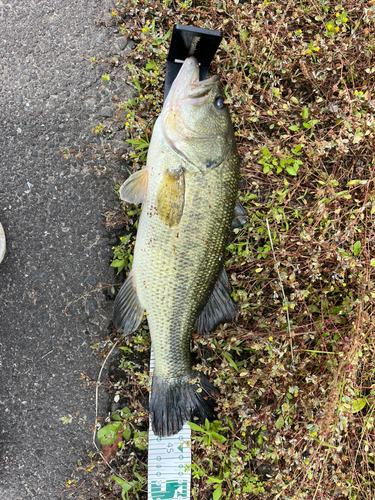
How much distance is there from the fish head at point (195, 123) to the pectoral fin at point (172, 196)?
11 centimetres

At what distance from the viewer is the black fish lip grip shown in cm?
216

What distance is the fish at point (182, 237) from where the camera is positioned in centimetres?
215

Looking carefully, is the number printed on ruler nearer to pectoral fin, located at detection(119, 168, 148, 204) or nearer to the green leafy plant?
pectoral fin, located at detection(119, 168, 148, 204)

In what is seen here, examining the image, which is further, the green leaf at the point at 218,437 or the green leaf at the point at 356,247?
the green leaf at the point at 356,247

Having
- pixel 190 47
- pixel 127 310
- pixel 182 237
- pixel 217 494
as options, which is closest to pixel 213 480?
pixel 217 494

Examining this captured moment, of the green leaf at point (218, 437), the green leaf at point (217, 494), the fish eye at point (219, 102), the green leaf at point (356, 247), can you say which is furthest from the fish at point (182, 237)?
the green leaf at point (356, 247)

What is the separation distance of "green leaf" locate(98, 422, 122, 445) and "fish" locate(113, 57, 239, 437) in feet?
1.10

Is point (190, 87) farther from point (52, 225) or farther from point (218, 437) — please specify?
point (218, 437)

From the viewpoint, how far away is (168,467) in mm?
2465

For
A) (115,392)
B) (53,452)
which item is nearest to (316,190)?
(115,392)

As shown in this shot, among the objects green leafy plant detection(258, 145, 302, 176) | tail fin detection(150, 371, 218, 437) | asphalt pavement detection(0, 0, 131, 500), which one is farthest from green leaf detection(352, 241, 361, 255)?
asphalt pavement detection(0, 0, 131, 500)

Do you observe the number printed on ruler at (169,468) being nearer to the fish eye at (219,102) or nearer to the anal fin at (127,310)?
the anal fin at (127,310)

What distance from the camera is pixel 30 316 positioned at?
2.59 metres

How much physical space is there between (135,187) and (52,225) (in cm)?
79
